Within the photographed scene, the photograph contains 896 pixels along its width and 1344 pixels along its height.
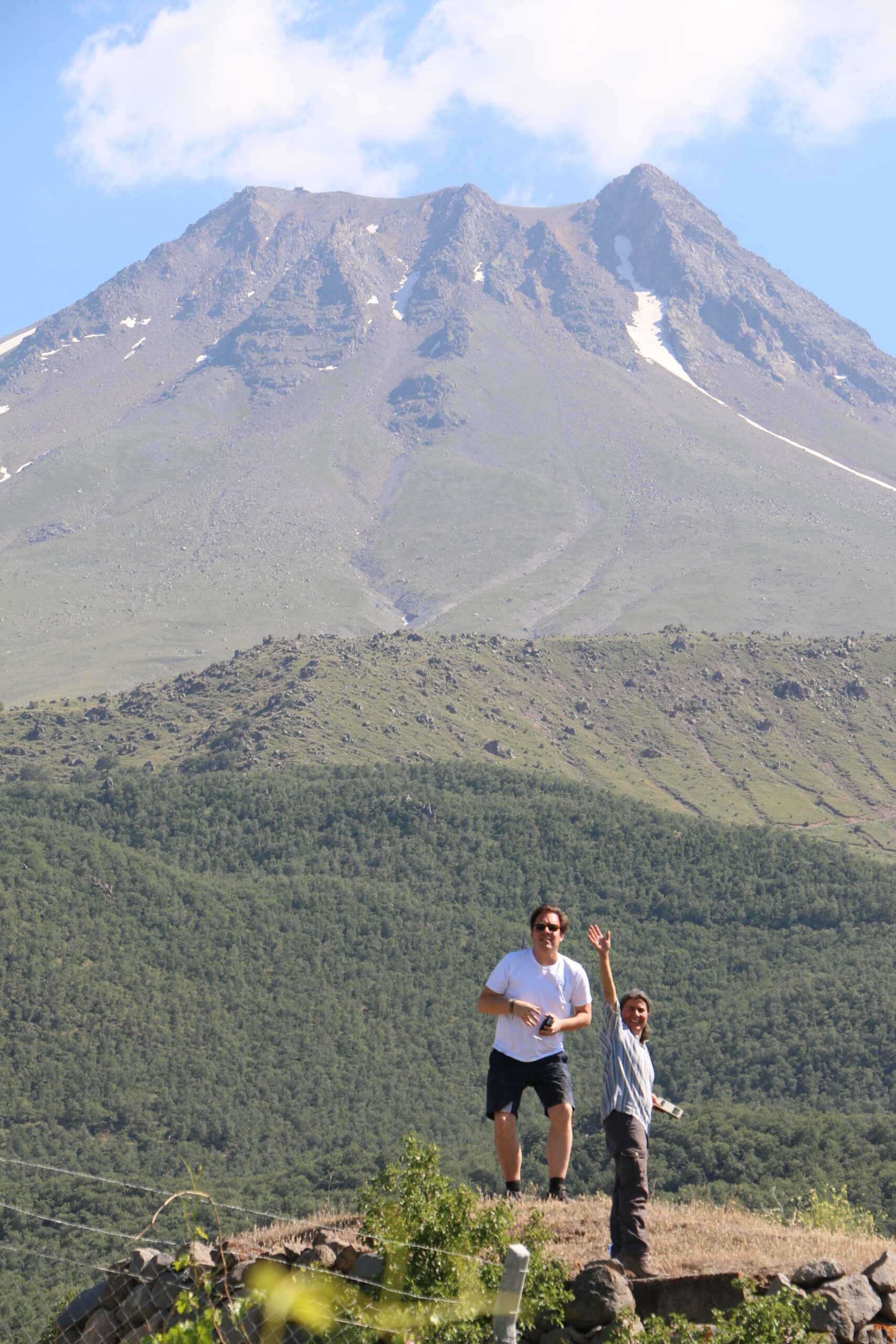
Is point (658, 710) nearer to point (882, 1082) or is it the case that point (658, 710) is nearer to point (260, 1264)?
point (882, 1082)

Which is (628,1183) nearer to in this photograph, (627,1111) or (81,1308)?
(627,1111)

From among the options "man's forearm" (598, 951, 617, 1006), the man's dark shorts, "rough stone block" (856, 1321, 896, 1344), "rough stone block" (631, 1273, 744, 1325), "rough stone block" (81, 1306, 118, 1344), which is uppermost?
"man's forearm" (598, 951, 617, 1006)

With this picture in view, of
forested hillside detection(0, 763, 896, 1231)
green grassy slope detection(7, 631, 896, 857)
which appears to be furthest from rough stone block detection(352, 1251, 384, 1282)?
green grassy slope detection(7, 631, 896, 857)

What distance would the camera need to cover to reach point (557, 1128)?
42.3 feet

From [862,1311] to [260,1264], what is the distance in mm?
4770

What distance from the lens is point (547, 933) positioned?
1266 cm

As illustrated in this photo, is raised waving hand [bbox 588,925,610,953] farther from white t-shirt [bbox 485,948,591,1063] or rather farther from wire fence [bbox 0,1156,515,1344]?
wire fence [bbox 0,1156,515,1344]

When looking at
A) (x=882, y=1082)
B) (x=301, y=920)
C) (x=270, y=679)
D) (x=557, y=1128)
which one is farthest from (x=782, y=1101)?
(x=270, y=679)

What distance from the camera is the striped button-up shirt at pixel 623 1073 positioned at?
12.2 m

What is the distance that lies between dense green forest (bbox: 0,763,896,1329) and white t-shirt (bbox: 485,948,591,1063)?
3868 centimetres

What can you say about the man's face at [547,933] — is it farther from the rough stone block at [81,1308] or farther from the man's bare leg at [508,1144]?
the rough stone block at [81,1308]

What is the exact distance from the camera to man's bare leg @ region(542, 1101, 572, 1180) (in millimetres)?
12812

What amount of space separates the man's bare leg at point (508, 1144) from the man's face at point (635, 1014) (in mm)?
1216

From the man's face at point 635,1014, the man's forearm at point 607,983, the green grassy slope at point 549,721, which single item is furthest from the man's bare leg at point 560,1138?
the green grassy slope at point 549,721
